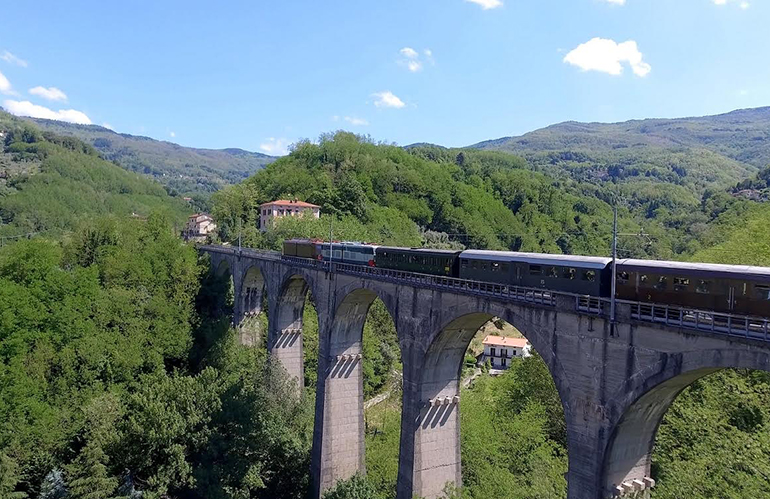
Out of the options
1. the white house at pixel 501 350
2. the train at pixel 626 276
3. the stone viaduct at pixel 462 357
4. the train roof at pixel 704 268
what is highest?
the train roof at pixel 704 268

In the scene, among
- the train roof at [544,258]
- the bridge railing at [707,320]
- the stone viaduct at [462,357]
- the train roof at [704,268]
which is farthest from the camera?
the train roof at [544,258]

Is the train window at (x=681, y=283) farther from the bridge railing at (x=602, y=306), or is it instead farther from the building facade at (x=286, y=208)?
the building facade at (x=286, y=208)

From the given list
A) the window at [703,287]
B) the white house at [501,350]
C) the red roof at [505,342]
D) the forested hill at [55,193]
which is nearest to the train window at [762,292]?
the window at [703,287]

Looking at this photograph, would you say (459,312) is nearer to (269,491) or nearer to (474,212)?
(269,491)

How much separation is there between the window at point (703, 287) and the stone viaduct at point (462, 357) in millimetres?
1349

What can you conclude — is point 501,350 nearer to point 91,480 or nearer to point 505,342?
point 505,342

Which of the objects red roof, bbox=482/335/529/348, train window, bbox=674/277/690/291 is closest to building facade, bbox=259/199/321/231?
red roof, bbox=482/335/529/348

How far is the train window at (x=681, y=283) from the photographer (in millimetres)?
16297

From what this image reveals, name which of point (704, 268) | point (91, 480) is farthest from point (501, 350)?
point (704, 268)

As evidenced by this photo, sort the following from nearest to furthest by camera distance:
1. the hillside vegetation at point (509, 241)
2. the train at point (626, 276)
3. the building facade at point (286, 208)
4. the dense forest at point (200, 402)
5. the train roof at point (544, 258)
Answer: the train at point (626, 276) < the train roof at point (544, 258) < the hillside vegetation at point (509, 241) < the dense forest at point (200, 402) < the building facade at point (286, 208)

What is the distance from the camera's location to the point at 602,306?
1734 centimetres

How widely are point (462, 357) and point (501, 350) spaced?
52357 millimetres

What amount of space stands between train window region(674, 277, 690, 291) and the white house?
59.8m

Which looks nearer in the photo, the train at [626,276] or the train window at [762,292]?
the train window at [762,292]
